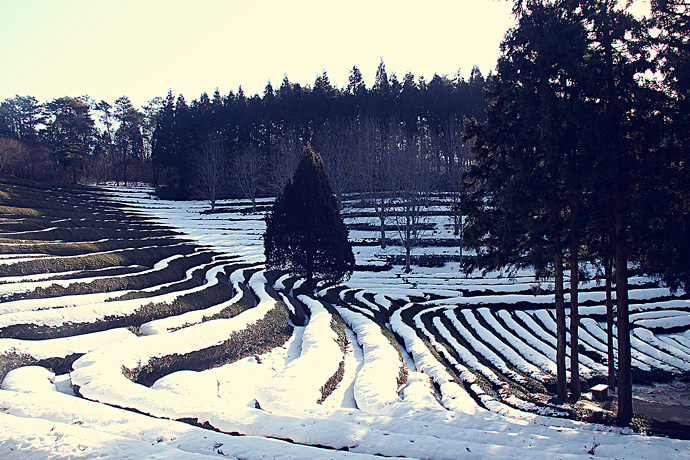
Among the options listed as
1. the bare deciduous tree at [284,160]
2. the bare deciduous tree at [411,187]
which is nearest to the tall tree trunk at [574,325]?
the bare deciduous tree at [411,187]

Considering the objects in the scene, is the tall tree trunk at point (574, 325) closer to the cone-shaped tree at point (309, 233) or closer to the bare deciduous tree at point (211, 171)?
the cone-shaped tree at point (309, 233)

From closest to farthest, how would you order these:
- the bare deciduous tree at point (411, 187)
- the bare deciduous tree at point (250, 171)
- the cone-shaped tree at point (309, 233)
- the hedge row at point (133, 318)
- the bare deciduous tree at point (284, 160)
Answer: the hedge row at point (133, 318) → the cone-shaped tree at point (309, 233) → the bare deciduous tree at point (411, 187) → the bare deciduous tree at point (284, 160) → the bare deciduous tree at point (250, 171)

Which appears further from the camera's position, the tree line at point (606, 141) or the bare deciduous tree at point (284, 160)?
the bare deciduous tree at point (284, 160)

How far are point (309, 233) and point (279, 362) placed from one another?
33.9ft

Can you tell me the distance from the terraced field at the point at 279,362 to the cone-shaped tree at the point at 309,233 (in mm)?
1387

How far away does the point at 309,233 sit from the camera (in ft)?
68.0

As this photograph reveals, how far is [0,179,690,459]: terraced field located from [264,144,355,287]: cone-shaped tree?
54.6 inches

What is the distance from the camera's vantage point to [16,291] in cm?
1188

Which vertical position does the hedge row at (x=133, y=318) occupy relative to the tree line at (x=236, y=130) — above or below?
below

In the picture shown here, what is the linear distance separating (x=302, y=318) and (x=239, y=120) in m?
53.5

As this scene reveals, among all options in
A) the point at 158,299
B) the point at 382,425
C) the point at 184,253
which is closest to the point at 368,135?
the point at 184,253

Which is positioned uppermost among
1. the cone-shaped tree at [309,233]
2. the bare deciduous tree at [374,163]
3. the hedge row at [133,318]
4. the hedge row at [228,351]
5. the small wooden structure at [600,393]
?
the bare deciduous tree at [374,163]

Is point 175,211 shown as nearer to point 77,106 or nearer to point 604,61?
point 77,106

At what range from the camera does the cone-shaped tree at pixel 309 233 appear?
2088 cm
